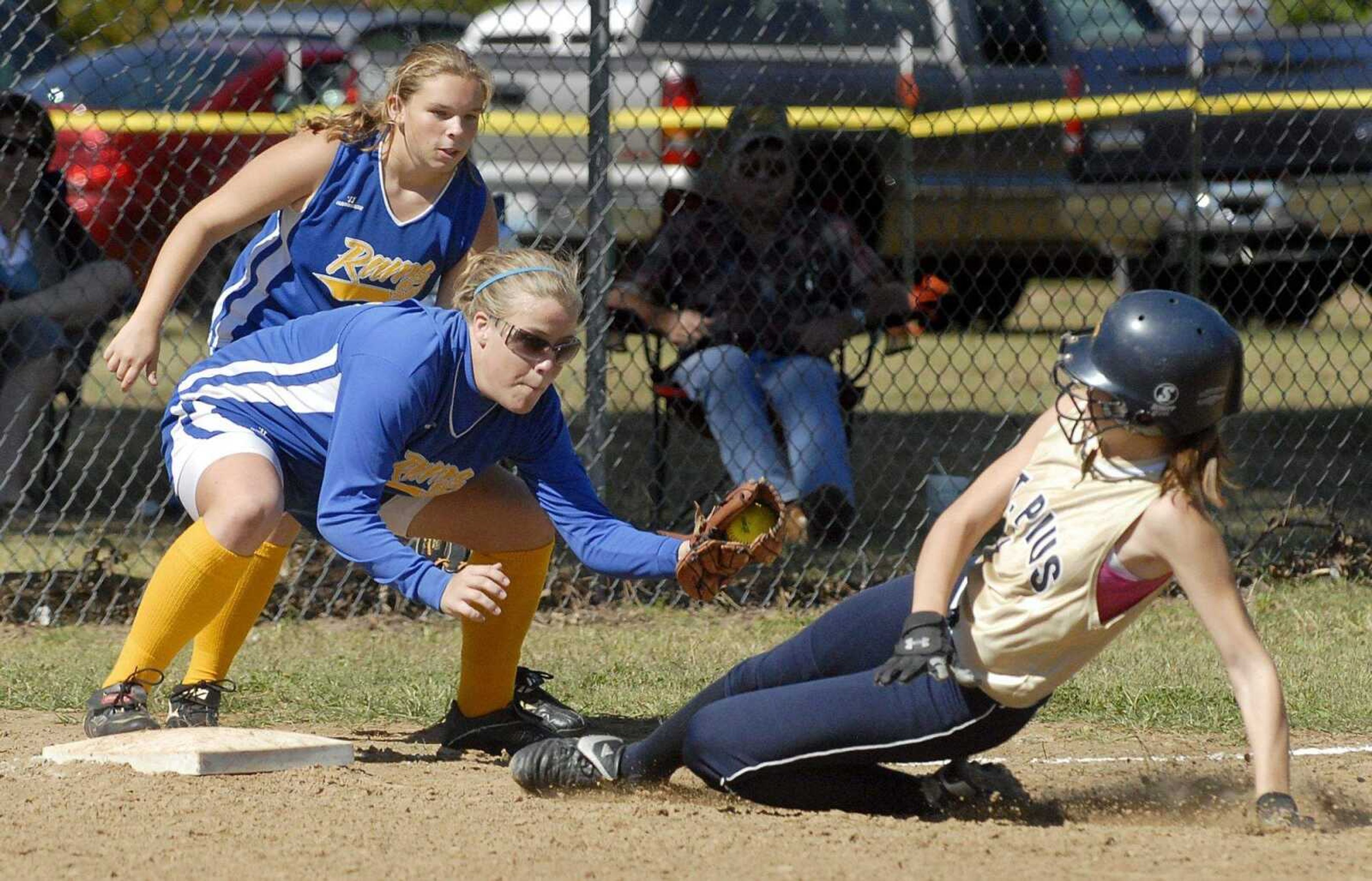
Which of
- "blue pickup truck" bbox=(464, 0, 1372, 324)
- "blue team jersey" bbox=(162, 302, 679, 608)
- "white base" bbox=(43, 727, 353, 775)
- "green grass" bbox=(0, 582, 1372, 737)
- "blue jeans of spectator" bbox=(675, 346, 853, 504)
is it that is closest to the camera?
"blue team jersey" bbox=(162, 302, 679, 608)

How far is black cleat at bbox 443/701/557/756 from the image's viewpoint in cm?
440

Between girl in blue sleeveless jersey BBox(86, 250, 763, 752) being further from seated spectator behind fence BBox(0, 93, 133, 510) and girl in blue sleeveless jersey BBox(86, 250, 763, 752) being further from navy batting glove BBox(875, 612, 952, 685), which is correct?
seated spectator behind fence BBox(0, 93, 133, 510)

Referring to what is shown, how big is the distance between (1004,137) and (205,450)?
710cm

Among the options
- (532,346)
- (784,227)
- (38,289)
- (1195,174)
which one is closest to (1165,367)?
(532,346)

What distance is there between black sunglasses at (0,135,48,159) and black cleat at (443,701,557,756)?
339 centimetres

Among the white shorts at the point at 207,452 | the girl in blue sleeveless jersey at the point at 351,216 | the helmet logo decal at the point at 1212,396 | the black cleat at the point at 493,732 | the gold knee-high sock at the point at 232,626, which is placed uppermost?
the girl in blue sleeveless jersey at the point at 351,216

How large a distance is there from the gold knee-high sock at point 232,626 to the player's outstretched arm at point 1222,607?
7.21ft

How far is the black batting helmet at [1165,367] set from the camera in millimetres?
3193

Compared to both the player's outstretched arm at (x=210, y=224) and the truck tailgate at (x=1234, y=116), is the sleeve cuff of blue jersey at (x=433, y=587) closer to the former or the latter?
the player's outstretched arm at (x=210, y=224)

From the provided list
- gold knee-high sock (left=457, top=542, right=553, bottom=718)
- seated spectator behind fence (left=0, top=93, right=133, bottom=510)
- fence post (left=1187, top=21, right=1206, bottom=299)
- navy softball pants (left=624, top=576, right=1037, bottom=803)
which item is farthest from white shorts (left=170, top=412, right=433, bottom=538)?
fence post (left=1187, top=21, right=1206, bottom=299)

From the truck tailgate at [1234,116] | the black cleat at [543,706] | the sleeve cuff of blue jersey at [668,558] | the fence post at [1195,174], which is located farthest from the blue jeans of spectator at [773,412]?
the sleeve cuff of blue jersey at [668,558]

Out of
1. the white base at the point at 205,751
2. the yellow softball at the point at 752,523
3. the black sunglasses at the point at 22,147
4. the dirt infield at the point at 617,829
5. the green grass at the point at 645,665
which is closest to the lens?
the dirt infield at the point at 617,829

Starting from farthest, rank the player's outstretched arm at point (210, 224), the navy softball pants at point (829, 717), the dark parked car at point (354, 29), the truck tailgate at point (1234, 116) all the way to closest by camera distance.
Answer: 1. the truck tailgate at point (1234, 116)
2. the dark parked car at point (354, 29)
3. the player's outstretched arm at point (210, 224)
4. the navy softball pants at point (829, 717)

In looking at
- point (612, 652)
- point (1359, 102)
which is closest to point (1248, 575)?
point (612, 652)
